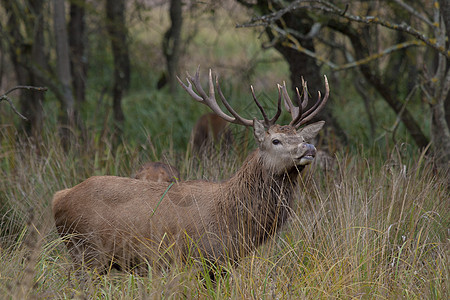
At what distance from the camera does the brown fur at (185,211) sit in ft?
14.6

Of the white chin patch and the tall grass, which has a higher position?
the white chin patch

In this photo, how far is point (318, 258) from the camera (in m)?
4.26

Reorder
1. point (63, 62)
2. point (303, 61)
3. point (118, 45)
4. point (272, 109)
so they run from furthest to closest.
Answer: point (118, 45), point (63, 62), point (303, 61), point (272, 109)

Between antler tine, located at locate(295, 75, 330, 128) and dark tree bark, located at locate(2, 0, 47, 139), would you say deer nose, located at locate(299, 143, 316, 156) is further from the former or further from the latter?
dark tree bark, located at locate(2, 0, 47, 139)

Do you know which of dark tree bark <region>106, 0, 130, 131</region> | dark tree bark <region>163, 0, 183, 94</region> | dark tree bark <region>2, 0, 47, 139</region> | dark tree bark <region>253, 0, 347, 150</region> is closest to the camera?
dark tree bark <region>253, 0, 347, 150</region>

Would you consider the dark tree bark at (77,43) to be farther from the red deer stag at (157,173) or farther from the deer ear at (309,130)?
the deer ear at (309,130)

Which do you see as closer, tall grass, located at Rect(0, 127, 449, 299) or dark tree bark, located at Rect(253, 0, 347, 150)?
tall grass, located at Rect(0, 127, 449, 299)

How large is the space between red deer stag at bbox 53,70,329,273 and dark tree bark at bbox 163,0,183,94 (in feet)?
19.1

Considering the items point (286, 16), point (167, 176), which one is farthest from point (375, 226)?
point (286, 16)

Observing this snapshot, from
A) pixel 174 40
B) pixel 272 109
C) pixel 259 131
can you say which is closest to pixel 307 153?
pixel 259 131

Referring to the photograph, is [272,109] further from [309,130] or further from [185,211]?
[185,211]

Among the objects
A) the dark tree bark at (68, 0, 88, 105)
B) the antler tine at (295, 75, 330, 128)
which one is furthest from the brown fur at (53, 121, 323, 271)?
the dark tree bark at (68, 0, 88, 105)

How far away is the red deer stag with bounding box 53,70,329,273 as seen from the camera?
14.6 feet

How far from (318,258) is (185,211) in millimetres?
1026
